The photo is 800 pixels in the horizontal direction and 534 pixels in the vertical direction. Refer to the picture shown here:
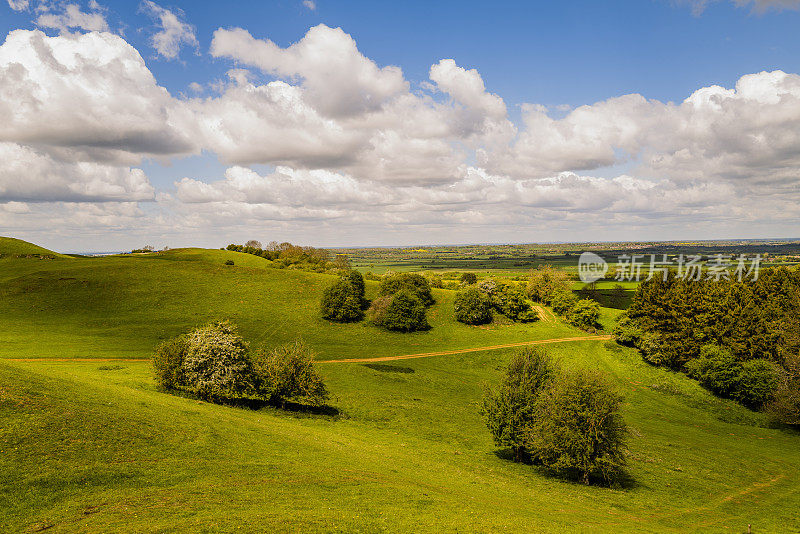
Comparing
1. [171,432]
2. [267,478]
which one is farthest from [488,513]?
[171,432]

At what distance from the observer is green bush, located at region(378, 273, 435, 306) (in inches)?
4021

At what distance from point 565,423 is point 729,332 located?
6329cm

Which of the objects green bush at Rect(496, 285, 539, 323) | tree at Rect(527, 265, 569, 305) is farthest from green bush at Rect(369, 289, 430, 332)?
tree at Rect(527, 265, 569, 305)

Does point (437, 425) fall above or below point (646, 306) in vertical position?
below

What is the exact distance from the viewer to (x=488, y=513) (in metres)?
22.6

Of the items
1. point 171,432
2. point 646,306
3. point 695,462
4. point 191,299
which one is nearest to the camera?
point 171,432

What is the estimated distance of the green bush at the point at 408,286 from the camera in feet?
335

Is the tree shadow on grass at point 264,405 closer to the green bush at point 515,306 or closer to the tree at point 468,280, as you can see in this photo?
the green bush at point 515,306

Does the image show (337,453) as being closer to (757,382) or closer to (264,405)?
(264,405)

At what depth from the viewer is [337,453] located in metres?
31.2

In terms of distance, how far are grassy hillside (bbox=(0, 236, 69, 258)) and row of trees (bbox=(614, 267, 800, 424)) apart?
170 m

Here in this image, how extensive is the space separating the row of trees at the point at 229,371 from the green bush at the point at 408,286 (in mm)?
56698

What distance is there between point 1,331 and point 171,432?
63.3 meters

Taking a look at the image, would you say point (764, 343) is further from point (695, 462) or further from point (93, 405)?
point (93, 405)
